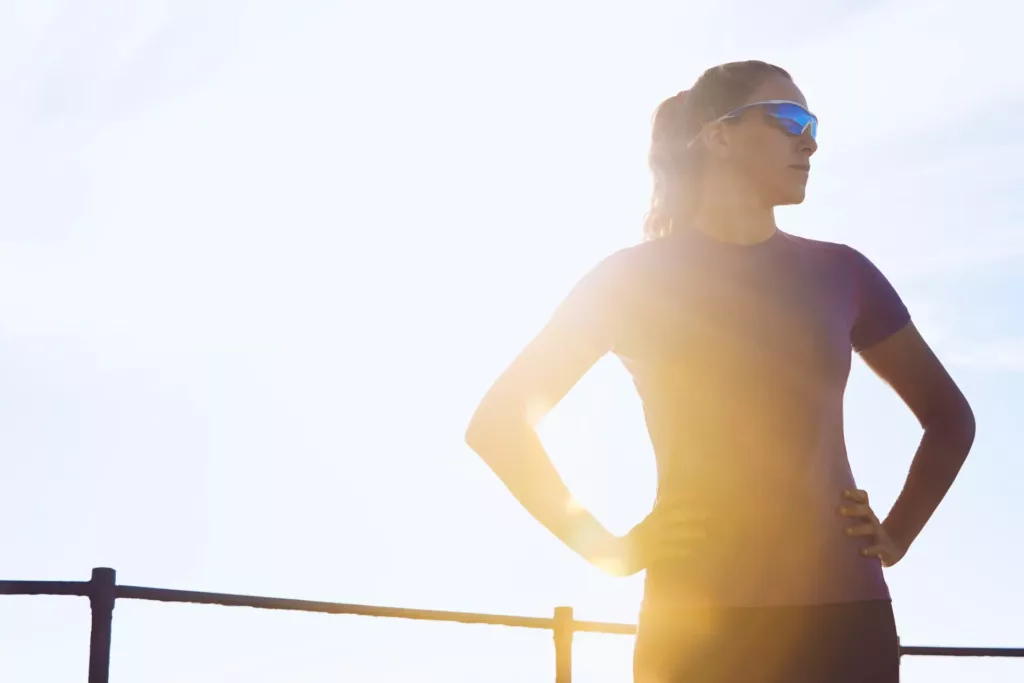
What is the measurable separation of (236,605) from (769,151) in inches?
107

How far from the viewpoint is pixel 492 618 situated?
5.09 m

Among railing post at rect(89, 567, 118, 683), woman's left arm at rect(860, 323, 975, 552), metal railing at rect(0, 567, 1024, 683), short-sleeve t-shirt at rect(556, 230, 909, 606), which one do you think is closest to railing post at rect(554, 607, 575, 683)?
metal railing at rect(0, 567, 1024, 683)

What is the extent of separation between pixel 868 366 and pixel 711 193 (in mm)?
505

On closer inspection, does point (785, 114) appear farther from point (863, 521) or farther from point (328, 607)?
point (328, 607)

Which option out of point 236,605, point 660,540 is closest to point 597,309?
point 660,540

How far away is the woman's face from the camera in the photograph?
8.29ft

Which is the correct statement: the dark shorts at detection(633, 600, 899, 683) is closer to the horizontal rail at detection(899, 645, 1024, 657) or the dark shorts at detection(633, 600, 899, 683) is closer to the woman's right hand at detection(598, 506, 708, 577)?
the woman's right hand at detection(598, 506, 708, 577)

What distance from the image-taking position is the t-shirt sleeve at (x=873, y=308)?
101 inches

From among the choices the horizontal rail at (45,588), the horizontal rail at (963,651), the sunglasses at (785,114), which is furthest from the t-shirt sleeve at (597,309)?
the horizontal rail at (963,651)

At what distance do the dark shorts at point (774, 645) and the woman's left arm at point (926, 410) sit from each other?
0.50 meters

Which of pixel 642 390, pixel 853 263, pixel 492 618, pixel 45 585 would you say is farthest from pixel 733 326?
pixel 492 618

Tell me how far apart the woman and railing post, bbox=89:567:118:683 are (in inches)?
86.0

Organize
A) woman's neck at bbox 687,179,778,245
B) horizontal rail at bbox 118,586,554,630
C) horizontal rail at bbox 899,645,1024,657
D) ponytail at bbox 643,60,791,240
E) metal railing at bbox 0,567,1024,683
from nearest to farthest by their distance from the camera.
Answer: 1. woman's neck at bbox 687,179,778,245
2. ponytail at bbox 643,60,791,240
3. metal railing at bbox 0,567,1024,683
4. horizontal rail at bbox 118,586,554,630
5. horizontal rail at bbox 899,645,1024,657

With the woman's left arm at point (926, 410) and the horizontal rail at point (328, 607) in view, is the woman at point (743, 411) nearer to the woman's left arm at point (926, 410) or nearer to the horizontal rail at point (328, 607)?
the woman's left arm at point (926, 410)
